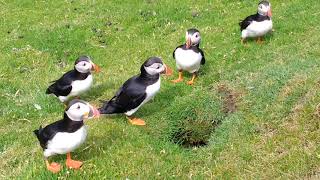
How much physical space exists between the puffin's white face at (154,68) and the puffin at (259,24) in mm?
4727

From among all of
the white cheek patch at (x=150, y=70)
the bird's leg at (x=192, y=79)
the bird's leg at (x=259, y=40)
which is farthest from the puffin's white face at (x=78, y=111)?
the bird's leg at (x=259, y=40)

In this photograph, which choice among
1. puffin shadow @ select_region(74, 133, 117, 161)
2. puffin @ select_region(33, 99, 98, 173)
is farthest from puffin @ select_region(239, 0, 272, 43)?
puffin @ select_region(33, 99, 98, 173)

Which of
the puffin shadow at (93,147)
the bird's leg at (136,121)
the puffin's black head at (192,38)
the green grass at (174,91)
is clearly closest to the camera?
the green grass at (174,91)

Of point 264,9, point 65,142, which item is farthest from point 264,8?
point 65,142

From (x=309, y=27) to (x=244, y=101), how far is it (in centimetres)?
607

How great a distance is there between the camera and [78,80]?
517 inches

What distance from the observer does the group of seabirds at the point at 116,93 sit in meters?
9.47

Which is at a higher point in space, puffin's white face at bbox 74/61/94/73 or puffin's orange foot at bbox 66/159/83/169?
puffin's white face at bbox 74/61/94/73

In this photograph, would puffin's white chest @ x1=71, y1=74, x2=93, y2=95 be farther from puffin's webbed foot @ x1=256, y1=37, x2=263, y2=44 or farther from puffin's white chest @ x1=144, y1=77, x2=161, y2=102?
puffin's webbed foot @ x1=256, y1=37, x2=263, y2=44

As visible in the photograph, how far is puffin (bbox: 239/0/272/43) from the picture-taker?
15359 mm

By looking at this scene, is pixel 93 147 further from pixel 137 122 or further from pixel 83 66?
pixel 83 66

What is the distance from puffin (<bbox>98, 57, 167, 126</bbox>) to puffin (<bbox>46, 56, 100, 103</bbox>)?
1653 mm

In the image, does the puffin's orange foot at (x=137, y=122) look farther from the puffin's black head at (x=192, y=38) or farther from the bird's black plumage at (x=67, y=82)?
the puffin's black head at (x=192, y=38)

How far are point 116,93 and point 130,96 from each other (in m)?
0.64
